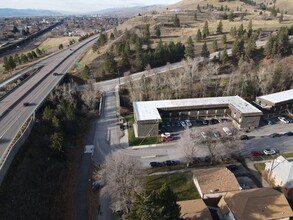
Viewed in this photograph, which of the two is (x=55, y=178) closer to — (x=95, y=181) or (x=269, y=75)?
(x=95, y=181)

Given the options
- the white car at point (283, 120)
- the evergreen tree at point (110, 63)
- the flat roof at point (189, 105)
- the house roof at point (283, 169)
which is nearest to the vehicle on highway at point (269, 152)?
the house roof at point (283, 169)

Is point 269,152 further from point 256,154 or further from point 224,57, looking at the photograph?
point 224,57

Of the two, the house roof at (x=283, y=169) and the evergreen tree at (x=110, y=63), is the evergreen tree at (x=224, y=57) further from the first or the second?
the house roof at (x=283, y=169)

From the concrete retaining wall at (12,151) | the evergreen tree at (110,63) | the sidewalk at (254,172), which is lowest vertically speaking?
the sidewalk at (254,172)

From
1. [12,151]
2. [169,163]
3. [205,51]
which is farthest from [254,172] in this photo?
[205,51]

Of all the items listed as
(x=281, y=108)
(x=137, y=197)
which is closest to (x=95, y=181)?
(x=137, y=197)

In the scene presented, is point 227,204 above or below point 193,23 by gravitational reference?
below
